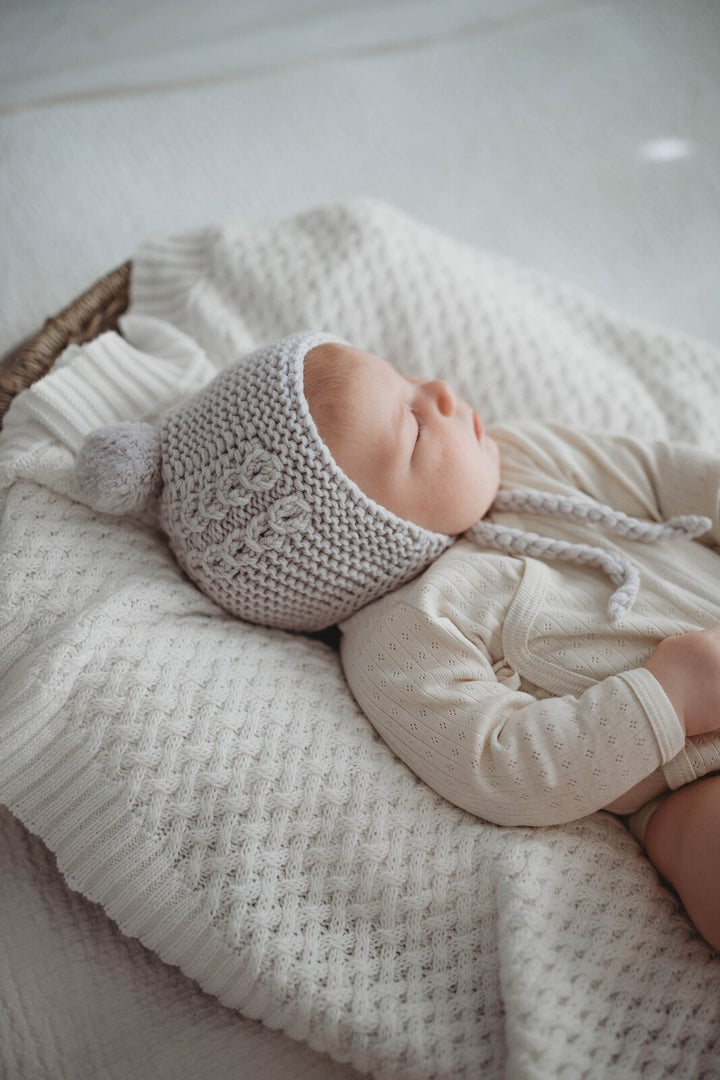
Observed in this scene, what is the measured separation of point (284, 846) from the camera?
0.92m

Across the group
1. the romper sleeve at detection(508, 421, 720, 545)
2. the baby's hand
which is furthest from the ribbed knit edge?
the baby's hand

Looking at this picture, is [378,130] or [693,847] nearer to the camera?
[693,847]

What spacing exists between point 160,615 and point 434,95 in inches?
59.0

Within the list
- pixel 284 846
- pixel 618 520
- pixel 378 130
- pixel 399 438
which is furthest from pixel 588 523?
pixel 378 130

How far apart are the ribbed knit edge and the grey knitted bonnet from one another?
0.38 metres

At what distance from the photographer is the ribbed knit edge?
1.39 m

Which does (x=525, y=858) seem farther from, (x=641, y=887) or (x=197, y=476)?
(x=197, y=476)

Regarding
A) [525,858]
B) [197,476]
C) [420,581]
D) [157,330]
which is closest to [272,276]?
[157,330]

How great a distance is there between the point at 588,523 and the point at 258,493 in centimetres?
47

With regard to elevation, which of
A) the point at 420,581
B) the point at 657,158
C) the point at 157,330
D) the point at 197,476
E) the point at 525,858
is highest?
the point at 157,330

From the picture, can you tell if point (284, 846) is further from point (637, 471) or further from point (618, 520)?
point (637, 471)

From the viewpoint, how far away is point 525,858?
0.90 m

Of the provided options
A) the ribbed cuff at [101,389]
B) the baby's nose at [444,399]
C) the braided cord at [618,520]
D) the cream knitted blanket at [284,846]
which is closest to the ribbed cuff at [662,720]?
the cream knitted blanket at [284,846]

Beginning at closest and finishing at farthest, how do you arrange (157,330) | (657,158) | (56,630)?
(56,630), (157,330), (657,158)
